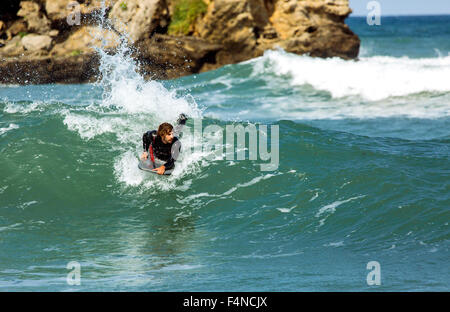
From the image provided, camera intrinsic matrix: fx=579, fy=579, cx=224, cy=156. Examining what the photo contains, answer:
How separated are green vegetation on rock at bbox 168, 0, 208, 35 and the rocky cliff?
0.04 metres

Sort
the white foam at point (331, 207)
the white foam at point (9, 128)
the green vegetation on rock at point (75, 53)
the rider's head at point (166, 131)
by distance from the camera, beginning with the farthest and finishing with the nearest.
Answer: the green vegetation on rock at point (75, 53) < the white foam at point (9, 128) < the rider's head at point (166, 131) < the white foam at point (331, 207)

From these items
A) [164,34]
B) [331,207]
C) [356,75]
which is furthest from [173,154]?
[164,34]

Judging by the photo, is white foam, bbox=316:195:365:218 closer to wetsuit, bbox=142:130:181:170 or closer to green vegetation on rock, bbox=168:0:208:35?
wetsuit, bbox=142:130:181:170

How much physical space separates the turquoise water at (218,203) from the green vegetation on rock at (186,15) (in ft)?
27.6

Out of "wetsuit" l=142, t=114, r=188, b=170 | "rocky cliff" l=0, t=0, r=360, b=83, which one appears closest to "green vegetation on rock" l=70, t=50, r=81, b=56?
"rocky cliff" l=0, t=0, r=360, b=83

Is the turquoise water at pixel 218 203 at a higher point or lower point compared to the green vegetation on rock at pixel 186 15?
lower

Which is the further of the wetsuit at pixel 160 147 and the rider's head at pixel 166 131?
the wetsuit at pixel 160 147

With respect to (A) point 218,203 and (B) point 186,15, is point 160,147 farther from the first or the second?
(B) point 186,15

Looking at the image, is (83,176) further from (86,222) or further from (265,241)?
(265,241)

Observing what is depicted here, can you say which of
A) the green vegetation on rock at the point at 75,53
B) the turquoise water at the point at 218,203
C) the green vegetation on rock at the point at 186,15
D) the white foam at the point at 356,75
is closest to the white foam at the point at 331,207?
the turquoise water at the point at 218,203

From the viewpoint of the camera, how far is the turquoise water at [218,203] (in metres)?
6.54

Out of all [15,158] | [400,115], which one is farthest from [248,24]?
[15,158]

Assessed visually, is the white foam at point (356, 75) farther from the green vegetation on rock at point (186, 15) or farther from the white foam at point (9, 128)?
the white foam at point (9, 128)

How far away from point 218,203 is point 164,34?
50.0 feet
